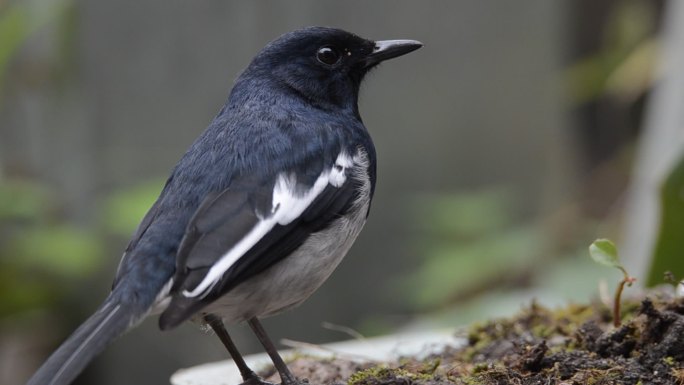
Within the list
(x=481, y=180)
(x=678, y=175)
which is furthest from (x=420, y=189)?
(x=678, y=175)

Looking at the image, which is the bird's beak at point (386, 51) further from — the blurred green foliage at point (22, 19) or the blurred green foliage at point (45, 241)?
the blurred green foliage at point (22, 19)

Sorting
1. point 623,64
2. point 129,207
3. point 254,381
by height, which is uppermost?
point 254,381

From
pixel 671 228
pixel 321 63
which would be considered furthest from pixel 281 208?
pixel 671 228

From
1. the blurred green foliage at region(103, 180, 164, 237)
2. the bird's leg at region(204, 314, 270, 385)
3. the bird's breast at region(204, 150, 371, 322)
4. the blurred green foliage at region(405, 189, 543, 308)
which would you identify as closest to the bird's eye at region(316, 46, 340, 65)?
the bird's breast at region(204, 150, 371, 322)

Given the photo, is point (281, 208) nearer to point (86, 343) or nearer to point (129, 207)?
point (86, 343)

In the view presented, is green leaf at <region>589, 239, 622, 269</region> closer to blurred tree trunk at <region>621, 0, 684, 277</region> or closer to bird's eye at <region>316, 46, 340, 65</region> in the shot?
bird's eye at <region>316, 46, 340, 65</region>

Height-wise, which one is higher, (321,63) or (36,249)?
(321,63)

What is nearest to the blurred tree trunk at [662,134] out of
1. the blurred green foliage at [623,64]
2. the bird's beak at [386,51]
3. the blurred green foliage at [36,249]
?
the blurred green foliage at [623,64]

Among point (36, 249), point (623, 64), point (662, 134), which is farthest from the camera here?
point (623, 64)
